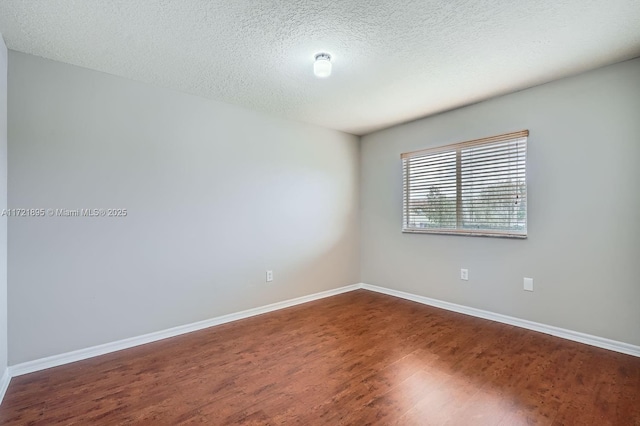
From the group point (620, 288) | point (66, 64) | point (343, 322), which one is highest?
point (66, 64)

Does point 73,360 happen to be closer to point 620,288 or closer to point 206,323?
point 206,323

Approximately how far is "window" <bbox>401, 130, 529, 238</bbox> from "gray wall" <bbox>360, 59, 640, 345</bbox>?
107 millimetres

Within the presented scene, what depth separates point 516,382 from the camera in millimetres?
2039

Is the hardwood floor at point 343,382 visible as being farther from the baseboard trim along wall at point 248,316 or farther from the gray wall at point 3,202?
the gray wall at point 3,202

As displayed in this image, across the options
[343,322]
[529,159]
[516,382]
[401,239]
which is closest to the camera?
[516,382]

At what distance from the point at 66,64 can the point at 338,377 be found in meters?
3.23

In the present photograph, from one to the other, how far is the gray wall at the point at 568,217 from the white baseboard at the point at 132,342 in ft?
6.90

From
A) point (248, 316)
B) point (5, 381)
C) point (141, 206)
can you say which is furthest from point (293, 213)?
point (5, 381)

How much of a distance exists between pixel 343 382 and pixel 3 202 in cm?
269

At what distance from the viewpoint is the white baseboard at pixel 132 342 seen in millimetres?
2256

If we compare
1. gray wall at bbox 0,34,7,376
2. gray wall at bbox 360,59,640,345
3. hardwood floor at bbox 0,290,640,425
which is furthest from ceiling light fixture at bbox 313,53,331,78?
hardwood floor at bbox 0,290,640,425

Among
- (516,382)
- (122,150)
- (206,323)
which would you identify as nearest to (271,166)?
(122,150)

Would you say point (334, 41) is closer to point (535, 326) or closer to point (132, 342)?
point (132, 342)

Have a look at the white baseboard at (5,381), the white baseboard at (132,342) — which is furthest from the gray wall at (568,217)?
the white baseboard at (5,381)
